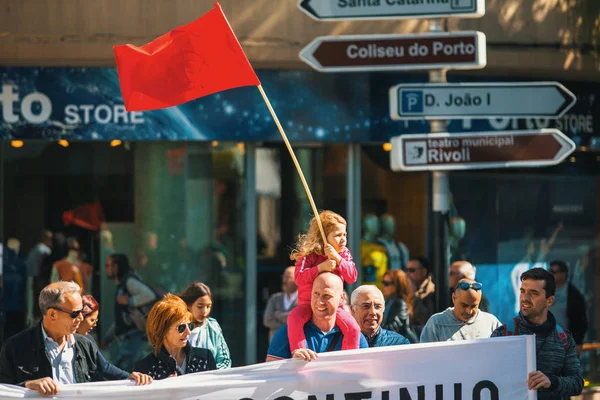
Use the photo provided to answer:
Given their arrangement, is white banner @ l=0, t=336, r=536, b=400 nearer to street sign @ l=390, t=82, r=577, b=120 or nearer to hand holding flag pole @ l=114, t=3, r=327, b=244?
hand holding flag pole @ l=114, t=3, r=327, b=244

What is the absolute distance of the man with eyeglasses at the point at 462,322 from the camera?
7.76m

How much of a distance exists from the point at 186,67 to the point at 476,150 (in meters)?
3.46

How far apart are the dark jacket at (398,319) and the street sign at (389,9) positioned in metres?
2.51

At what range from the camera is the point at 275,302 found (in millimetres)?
11305

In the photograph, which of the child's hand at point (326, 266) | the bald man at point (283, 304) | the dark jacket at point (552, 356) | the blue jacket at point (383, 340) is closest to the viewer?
the dark jacket at point (552, 356)

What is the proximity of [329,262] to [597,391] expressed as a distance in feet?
18.6

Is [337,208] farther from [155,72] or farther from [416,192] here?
[155,72]

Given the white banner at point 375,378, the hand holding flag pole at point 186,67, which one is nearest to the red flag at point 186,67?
the hand holding flag pole at point 186,67

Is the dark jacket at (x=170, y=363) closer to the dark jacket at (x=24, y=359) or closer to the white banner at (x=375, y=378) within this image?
the white banner at (x=375, y=378)

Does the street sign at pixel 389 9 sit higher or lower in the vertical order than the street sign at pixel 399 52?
higher

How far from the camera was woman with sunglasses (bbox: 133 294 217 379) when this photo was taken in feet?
21.6

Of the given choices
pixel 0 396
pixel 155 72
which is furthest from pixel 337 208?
pixel 0 396

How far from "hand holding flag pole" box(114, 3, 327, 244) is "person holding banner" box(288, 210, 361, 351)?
1.05m

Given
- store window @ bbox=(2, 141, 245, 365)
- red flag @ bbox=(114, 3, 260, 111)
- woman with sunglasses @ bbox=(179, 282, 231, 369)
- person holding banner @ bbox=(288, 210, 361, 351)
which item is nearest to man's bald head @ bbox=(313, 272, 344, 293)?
person holding banner @ bbox=(288, 210, 361, 351)
